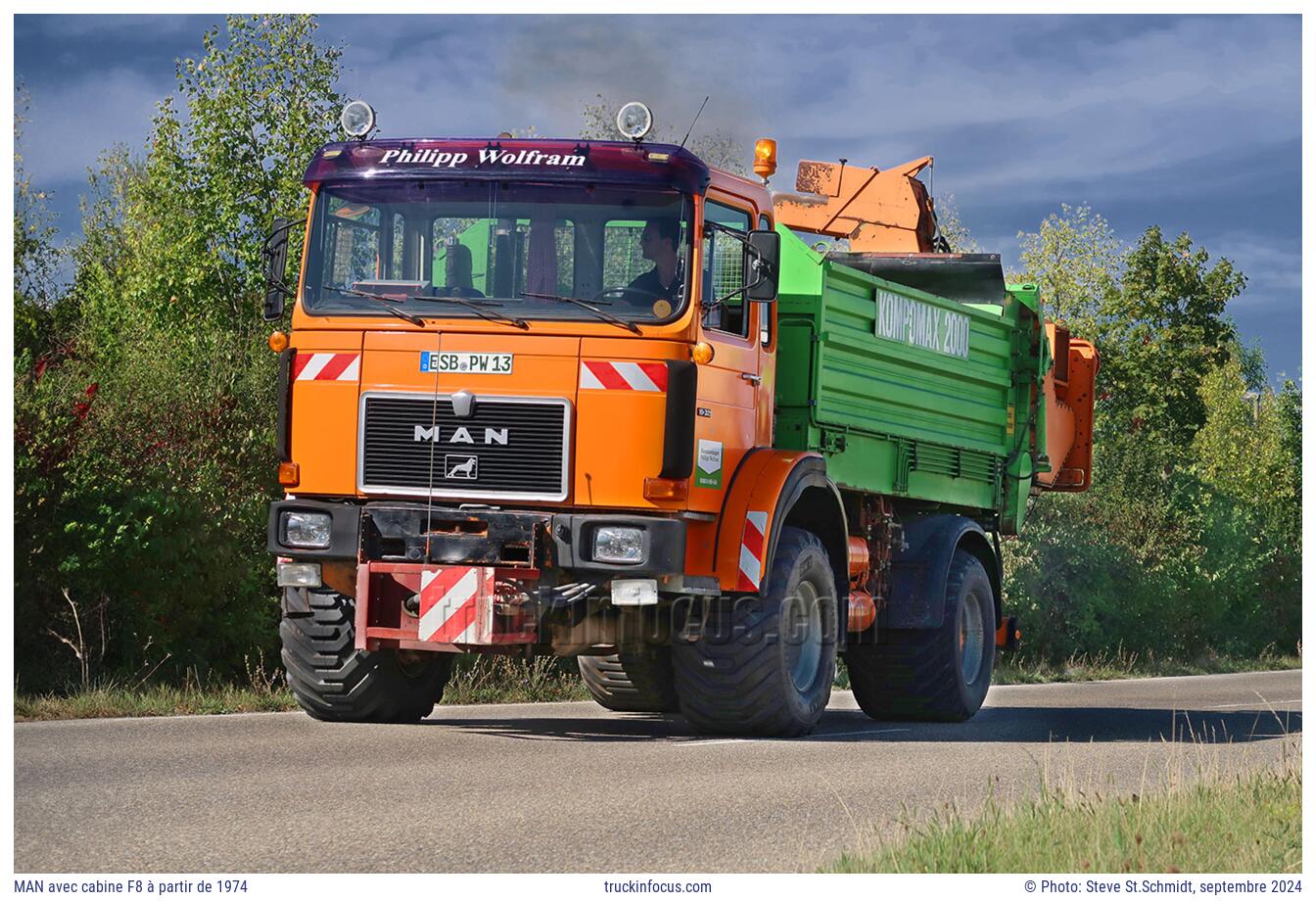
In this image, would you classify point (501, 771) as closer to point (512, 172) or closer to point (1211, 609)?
point (512, 172)

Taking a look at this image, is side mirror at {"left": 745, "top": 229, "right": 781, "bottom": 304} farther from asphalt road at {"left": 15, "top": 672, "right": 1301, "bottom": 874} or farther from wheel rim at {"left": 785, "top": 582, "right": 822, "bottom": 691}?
asphalt road at {"left": 15, "top": 672, "right": 1301, "bottom": 874}

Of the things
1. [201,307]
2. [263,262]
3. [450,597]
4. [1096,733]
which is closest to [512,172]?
[263,262]

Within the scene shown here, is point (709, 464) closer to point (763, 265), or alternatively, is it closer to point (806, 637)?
point (763, 265)

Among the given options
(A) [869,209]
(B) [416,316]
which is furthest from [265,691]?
(A) [869,209]

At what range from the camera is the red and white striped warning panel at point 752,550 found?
11.7 metres

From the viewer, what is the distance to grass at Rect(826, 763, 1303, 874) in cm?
695

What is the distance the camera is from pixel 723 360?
38.8 feet

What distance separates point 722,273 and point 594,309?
2.86 feet

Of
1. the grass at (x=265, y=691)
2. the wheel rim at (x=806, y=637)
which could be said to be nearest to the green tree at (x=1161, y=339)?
the grass at (x=265, y=691)

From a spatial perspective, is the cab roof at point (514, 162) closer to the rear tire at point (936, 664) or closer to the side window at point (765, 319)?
the side window at point (765, 319)

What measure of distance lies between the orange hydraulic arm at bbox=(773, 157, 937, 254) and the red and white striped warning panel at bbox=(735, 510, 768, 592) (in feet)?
19.9

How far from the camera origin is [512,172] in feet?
38.5

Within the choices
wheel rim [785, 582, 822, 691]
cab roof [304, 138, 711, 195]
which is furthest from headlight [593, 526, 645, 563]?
cab roof [304, 138, 711, 195]

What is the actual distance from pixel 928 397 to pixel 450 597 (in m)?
5.22
